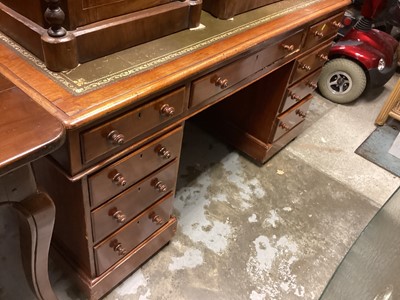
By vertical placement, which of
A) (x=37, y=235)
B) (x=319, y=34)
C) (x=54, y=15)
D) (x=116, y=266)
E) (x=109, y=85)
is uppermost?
(x=54, y=15)

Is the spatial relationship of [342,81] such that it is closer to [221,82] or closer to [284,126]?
[284,126]

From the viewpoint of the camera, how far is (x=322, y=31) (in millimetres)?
1631

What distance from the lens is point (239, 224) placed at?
1691mm

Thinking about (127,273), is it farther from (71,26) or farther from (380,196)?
(380,196)

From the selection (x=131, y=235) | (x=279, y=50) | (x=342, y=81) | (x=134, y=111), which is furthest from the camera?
(x=342, y=81)

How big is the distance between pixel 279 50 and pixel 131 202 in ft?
2.47

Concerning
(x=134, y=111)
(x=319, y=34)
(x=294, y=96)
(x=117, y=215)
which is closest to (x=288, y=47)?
(x=319, y=34)

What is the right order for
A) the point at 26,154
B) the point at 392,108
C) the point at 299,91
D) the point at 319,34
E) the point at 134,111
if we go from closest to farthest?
1. the point at 26,154
2. the point at 134,111
3. the point at 319,34
4. the point at 299,91
5. the point at 392,108

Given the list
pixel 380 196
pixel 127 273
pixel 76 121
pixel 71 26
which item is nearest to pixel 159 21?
pixel 71 26

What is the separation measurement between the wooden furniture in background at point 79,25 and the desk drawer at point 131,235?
0.54 meters

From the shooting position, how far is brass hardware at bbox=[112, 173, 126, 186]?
992mm

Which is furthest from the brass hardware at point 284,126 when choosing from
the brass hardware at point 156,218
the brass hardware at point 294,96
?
the brass hardware at point 156,218

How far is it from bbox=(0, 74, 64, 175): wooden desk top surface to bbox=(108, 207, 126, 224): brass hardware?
440 millimetres

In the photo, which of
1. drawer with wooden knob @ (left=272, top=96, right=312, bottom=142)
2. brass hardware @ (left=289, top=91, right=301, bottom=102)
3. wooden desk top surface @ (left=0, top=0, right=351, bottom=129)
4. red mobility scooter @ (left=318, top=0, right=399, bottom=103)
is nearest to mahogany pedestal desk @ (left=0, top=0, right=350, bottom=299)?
wooden desk top surface @ (left=0, top=0, right=351, bottom=129)
